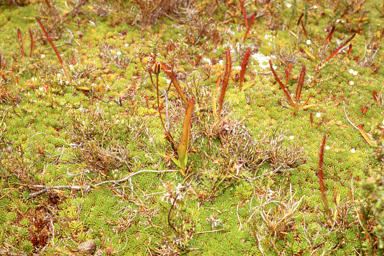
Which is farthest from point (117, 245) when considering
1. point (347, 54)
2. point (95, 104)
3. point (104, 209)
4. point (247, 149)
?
point (347, 54)

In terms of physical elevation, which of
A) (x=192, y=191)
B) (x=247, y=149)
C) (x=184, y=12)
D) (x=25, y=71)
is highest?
(x=184, y=12)

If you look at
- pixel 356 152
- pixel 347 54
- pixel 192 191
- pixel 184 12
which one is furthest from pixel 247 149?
pixel 184 12

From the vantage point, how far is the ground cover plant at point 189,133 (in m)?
3.46

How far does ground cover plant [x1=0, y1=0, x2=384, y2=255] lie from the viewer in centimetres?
346

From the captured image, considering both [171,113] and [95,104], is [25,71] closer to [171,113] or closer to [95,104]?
[95,104]

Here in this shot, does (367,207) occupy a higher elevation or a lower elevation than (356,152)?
higher

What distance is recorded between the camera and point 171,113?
473cm

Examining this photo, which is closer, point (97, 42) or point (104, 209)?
point (104, 209)

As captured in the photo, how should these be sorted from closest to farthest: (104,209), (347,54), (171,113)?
(104,209), (171,113), (347,54)

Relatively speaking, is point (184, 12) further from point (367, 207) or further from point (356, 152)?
point (367, 207)

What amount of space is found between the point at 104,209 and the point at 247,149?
2.10 m

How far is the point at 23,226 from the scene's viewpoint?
11.7 ft

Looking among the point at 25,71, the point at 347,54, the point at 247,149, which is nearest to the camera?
the point at 247,149

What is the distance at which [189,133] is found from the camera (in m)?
3.63
